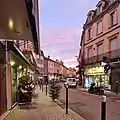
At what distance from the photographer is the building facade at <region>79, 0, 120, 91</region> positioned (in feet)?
110

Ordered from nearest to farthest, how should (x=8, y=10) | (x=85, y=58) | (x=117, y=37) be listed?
1. (x=8, y=10)
2. (x=117, y=37)
3. (x=85, y=58)

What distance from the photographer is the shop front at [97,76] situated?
123ft

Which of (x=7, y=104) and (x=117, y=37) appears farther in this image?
(x=117, y=37)

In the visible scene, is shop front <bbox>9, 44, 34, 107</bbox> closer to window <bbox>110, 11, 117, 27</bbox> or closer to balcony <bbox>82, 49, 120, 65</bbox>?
balcony <bbox>82, 49, 120, 65</bbox>

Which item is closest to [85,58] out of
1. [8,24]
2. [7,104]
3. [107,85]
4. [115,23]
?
[107,85]

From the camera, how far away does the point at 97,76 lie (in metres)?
41.4

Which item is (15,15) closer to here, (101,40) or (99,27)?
(101,40)

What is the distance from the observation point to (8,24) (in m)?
6.99

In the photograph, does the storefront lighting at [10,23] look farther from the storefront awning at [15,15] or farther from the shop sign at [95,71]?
the shop sign at [95,71]

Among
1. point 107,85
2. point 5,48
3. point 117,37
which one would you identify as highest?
point 117,37

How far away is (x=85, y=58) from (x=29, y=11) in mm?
43513

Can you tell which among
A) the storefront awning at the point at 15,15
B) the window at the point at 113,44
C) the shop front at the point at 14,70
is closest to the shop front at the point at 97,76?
the window at the point at 113,44

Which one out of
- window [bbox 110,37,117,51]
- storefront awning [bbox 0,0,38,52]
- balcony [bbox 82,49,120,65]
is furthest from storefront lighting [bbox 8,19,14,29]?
window [bbox 110,37,117,51]

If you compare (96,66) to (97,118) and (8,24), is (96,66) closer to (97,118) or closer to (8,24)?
(97,118)
